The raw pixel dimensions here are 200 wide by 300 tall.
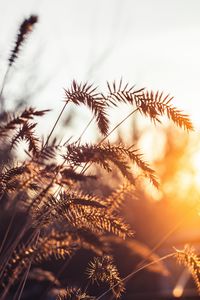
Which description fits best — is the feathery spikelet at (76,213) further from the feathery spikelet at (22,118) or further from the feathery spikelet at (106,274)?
the feathery spikelet at (22,118)

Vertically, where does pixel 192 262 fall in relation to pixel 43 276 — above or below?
above

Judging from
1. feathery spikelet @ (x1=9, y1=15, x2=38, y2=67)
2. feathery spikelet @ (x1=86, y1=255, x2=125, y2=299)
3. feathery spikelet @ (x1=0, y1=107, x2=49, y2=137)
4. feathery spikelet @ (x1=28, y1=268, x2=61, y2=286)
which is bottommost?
feathery spikelet @ (x1=28, y1=268, x2=61, y2=286)

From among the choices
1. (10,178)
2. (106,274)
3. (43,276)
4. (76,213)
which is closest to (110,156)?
(76,213)

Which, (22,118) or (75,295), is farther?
(75,295)

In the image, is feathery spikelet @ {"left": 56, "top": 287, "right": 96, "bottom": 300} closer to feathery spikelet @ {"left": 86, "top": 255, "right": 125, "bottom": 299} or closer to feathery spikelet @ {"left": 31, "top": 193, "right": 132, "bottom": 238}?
feathery spikelet @ {"left": 86, "top": 255, "right": 125, "bottom": 299}

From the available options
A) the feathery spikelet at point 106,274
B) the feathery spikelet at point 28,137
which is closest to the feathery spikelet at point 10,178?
the feathery spikelet at point 28,137

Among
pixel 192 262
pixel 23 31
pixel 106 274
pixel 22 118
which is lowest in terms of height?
pixel 106 274

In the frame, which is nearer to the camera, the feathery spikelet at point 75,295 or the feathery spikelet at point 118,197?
the feathery spikelet at point 75,295

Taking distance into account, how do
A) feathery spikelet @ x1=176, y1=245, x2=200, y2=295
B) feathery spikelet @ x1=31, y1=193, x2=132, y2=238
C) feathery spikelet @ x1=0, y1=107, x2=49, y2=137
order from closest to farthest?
feathery spikelet @ x1=0, y1=107, x2=49, y2=137 < feathery spikelet @ x1=31, y1=193, x2=132, y2=238 < feathery spikelet @ x1=176, y1=245, x2=200, y2=295

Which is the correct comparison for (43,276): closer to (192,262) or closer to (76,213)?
(76,213)

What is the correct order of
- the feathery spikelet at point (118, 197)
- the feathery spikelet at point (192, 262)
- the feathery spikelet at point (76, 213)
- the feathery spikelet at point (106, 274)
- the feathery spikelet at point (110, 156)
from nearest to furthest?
1. the feathery spikelet at point (110, 156)
2. the feathery spikelet at point (76, 213)
3. the feathery spikelet at point (192, 262)
4. the feathery spikelet at point (106, 274)
5. the feathery spikelet at point (118, 197)

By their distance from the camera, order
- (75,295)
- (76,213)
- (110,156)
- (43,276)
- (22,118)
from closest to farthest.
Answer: (22,118)
(110,156)
(76,213)
(75,295)
(43,276)

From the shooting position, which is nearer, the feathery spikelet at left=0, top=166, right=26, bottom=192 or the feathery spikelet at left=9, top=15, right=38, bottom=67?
the feathery spikelet at left=0, top=166, right=26, bottom=192

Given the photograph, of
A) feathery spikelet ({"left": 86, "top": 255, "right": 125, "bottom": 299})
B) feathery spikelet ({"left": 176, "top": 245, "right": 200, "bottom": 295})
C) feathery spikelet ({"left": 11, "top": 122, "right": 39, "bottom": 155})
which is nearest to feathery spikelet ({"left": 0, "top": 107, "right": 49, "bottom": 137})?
feathery spikelet ({"left": 11, "top": 122, "right": 39, "bottom": 155})
